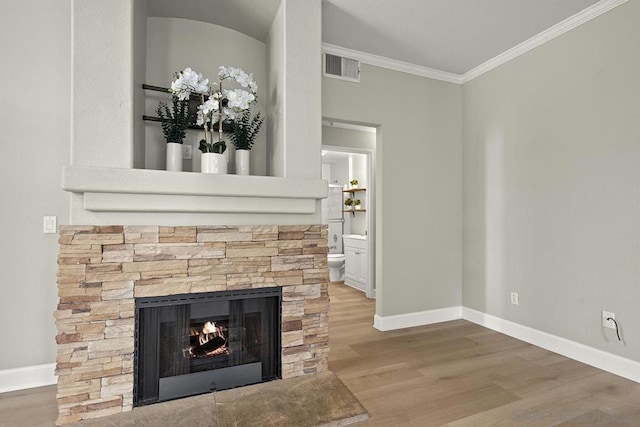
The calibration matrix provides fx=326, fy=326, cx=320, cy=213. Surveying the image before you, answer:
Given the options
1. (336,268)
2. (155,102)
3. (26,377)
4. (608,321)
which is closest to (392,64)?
(155,102)

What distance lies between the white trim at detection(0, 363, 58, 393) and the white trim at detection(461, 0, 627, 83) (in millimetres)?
4505

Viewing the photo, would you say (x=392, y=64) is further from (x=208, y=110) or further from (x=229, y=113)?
(x=208, y=110)

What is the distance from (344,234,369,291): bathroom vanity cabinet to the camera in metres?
4.93

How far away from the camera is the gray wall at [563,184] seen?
7.64 ft

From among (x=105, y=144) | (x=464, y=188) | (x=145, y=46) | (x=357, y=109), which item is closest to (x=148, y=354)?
(x=105, y=144)

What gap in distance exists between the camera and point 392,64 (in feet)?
11.0

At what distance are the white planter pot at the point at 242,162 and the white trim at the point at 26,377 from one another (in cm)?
183

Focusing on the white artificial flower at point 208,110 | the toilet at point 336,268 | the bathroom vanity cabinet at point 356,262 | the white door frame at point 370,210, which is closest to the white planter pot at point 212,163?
the white artificial flower at point 208,110

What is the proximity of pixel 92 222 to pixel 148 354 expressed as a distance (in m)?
0.85

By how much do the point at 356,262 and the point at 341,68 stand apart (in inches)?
119

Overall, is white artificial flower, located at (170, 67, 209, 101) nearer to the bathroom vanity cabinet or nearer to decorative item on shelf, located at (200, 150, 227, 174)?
decorative item on shelf, located at (200, 150, 227, 174)

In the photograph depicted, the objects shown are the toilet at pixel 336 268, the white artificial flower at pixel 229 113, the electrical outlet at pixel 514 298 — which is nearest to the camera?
the white artificial flower at pixel 229 113

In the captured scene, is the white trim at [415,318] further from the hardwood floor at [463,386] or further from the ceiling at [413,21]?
the ceiling at [413,21]

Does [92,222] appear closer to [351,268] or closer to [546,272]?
[546,272]
